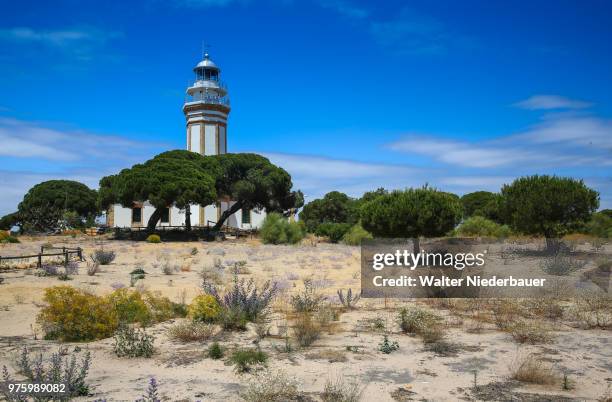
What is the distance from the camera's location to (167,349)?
7531mm

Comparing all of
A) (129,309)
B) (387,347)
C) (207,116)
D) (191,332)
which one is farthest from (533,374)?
(207,116)

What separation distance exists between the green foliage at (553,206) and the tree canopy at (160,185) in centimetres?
2373

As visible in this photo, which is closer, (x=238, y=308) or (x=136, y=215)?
(x=238, y=308)

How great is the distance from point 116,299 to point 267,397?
17.3ft

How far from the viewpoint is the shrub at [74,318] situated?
26.3ft

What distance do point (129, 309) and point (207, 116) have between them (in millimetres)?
45508

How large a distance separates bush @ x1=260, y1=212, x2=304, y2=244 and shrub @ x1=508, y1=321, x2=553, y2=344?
29.2m

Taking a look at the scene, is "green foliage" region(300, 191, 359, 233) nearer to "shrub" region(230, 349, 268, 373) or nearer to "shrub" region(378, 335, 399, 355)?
"shrub" region(378, 335, 399, 355)

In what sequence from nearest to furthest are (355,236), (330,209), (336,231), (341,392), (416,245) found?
(341,392)
(416,245)
(355,236)
(336,231)
(330,209)

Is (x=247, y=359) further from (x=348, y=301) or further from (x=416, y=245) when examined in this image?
(x=416, y=245)

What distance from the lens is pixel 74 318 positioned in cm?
808

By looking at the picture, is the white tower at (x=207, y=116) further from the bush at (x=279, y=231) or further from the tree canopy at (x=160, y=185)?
the bush at (x=279, y=231)

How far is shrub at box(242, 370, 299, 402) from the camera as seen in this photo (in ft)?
17.2

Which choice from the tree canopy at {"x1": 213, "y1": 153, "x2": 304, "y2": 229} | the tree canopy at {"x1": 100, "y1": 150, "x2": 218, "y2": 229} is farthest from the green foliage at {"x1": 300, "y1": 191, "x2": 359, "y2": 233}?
the tree canopy at {"x1": 100, "y1": 150, "x2": 218, "y2": 229}
